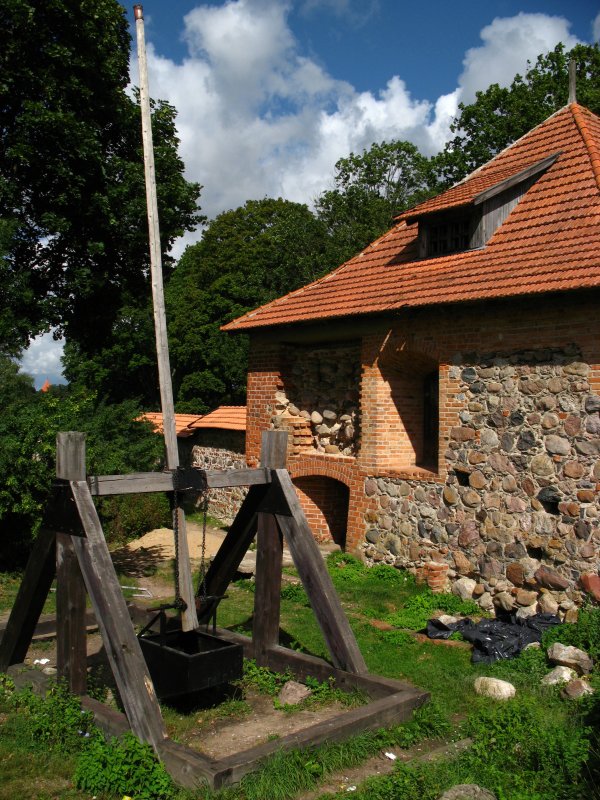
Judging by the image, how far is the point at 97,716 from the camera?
5.07 meters

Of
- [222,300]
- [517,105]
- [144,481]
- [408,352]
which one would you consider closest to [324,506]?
[408,352]

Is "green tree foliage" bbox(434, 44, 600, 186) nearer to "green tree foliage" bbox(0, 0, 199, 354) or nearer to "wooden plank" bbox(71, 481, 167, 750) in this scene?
"green tree foliage" bbox(0, 0, 199, 354)

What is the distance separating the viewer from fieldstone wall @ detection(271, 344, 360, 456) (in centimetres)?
1230

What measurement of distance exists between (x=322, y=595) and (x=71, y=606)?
1.97 meters

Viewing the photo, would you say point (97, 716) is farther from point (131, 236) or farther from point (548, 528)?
point (131, 236)

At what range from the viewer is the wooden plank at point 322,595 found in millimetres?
5895

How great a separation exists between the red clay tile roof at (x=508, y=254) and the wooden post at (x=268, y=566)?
4086mm

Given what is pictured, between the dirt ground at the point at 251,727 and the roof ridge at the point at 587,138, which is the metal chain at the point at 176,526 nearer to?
the dirt ground at the point at 251,727

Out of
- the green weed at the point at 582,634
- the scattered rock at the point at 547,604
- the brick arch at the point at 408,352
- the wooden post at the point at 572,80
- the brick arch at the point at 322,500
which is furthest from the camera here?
the brick arch at the point at 322,500

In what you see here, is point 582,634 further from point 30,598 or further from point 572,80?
point 572,80

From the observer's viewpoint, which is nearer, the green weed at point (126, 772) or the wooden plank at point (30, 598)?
the green weed at point (126, 772)

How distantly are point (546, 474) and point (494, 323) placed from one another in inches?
81.3

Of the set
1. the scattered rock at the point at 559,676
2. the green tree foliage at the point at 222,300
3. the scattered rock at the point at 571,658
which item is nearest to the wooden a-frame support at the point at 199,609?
the scattered rock at the point at 559,676

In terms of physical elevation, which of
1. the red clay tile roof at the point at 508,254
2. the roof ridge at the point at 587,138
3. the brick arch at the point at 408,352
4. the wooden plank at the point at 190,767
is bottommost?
the wooden plank at the point at 190,767
